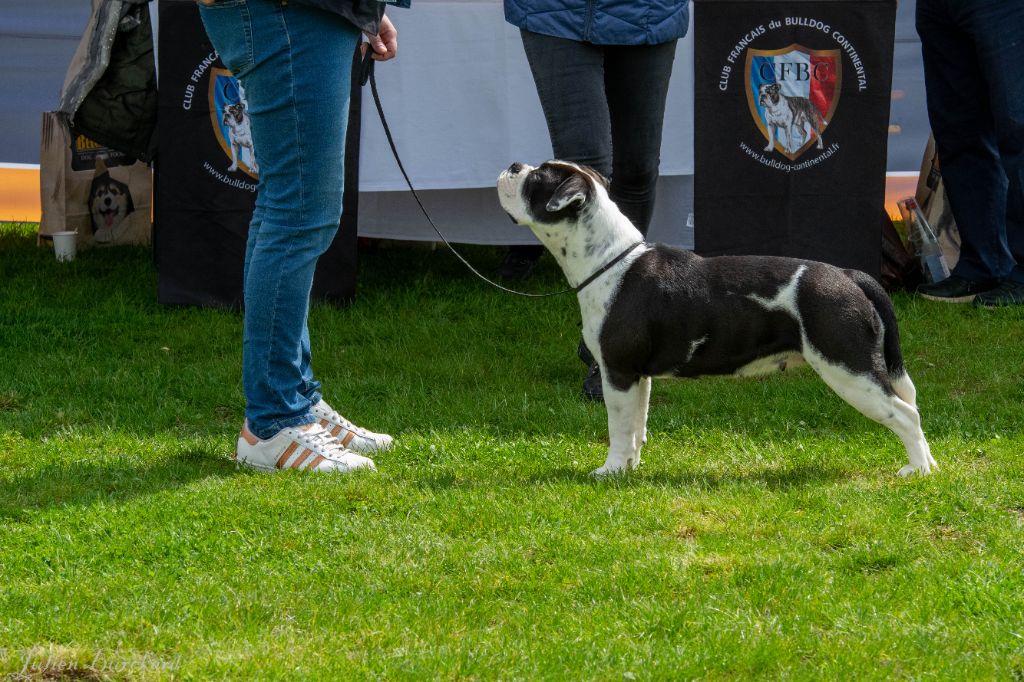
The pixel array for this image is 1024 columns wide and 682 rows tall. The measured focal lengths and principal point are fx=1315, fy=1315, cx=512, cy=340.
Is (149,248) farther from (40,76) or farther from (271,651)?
(271,651)

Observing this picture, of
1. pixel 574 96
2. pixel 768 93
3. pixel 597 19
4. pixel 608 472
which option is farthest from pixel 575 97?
pixel 768 93

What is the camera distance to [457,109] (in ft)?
21.0

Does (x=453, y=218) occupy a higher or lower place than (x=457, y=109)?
lower

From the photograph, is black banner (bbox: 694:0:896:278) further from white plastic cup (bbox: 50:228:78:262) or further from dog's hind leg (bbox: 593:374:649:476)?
white plastic cup (bbox: 50:228:78:262)

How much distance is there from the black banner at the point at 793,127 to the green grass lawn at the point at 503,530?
0.90 metres

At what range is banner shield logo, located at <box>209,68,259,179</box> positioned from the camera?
20.0ft

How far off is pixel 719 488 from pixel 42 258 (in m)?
4.79

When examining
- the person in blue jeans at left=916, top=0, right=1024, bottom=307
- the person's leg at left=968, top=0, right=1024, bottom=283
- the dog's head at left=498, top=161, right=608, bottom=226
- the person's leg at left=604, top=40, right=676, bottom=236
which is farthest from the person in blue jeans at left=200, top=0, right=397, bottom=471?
the person in blue jeans at left=916, top=0, right=1024, bottom=307

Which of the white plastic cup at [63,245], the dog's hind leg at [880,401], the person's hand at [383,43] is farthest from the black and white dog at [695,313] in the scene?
the white plastic cup at [63,245]

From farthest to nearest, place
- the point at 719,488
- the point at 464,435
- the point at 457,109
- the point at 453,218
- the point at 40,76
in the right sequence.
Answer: the point at 40,76, the point at 453,218, the point at 457,109, the point at 464,435, the point at 719,488

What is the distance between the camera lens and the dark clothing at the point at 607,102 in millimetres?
4559

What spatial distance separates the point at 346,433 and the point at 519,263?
10.1 ft

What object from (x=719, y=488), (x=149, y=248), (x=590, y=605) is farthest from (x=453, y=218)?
(x=590, y=605)

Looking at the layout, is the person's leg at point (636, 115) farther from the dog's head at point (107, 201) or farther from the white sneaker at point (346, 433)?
the dog's head at point (107, 201)
